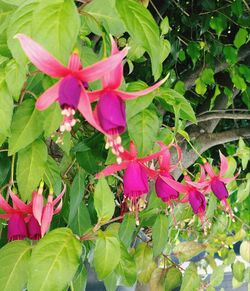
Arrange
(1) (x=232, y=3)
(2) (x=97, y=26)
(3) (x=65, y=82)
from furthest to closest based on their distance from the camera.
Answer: (1) (x=232, y=3), (2) (x=97, y=26), (3) (x=65, y=82)

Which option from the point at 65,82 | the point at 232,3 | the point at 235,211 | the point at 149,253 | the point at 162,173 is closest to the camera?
the point at 65,82

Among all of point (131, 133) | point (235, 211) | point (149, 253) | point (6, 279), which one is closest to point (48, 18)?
point (131, 133)

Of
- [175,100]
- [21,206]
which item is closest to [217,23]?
[175,100]

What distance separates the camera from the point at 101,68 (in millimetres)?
320

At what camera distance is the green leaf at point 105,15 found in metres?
0.40

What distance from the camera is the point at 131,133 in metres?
0.48

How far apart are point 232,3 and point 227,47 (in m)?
0.11

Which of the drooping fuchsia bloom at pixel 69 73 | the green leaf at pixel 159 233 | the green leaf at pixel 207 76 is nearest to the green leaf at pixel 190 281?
the green leaf at pixel 159 233

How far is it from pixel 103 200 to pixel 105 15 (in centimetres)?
21

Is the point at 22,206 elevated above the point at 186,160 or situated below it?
above

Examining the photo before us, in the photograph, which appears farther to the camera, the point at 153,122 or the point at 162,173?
the point at 162,173

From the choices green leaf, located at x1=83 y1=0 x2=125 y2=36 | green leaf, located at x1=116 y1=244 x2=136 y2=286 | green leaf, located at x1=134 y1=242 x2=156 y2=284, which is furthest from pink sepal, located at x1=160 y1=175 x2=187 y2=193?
green leaf, located at x1=134 y1=242 x2=156 y2=284

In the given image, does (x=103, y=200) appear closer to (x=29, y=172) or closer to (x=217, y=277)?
(x=29, y=172)

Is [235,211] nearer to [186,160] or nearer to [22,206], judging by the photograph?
[186,160]
